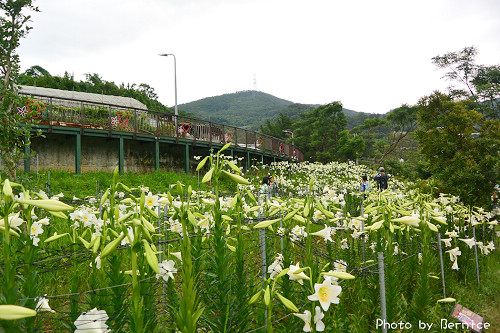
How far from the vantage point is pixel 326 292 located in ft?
4.57

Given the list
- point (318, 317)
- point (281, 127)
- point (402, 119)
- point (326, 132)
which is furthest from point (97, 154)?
point (281, 127)

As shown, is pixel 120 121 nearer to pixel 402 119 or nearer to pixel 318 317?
pixel 318 317

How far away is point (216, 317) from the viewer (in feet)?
5.41

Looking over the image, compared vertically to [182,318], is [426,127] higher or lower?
higher

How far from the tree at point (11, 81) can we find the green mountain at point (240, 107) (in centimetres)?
8401

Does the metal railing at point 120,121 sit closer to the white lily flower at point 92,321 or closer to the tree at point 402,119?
the white lily flower at point 92,321

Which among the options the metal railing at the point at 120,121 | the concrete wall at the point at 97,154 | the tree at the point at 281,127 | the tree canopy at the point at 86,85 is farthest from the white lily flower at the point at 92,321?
the tree at the point at 281,127

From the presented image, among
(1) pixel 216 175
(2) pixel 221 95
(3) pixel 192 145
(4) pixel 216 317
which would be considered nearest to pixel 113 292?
(4) pixel 216 317

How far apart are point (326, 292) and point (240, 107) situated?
4686 inches

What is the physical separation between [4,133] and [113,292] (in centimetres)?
345

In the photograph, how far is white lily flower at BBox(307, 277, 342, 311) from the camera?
4.40 ft

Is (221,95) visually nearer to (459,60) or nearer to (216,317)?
(459,60)

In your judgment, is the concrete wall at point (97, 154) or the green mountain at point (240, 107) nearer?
the concrete wall at point (97, 154)

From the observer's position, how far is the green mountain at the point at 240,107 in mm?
98062
